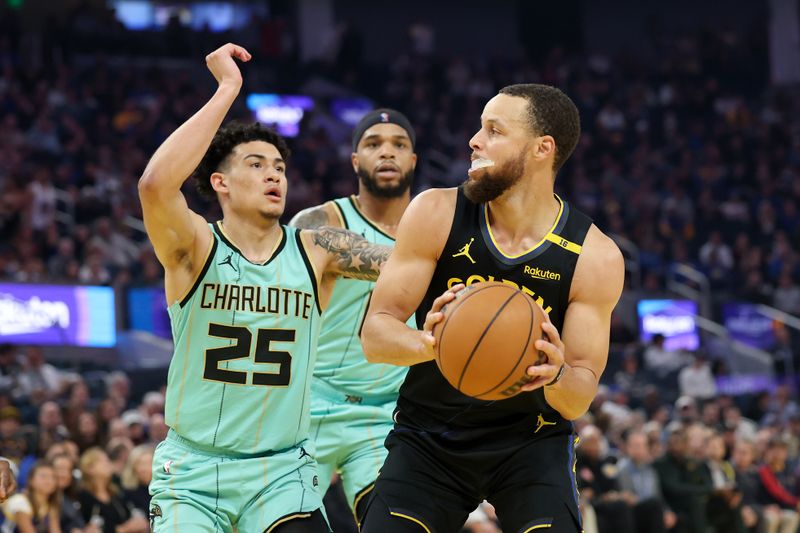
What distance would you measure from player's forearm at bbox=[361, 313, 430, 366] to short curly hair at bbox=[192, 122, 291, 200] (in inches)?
52.9

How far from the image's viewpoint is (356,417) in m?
5.87

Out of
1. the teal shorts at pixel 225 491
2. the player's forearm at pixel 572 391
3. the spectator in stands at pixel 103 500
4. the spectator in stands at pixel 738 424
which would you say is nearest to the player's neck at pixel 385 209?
the teal shorts at pixel 225 491

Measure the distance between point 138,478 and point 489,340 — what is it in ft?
20.3

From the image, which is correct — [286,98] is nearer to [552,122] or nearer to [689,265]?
[689,265]

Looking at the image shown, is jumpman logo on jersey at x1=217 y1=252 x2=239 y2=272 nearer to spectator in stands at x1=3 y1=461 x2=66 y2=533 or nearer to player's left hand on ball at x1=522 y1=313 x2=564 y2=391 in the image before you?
player's left hand on ball at x1=522 y1=313 x2=564 y2=391

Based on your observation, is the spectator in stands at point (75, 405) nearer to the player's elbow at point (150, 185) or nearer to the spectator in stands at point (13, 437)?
the spectator in stands at point (13, 437)

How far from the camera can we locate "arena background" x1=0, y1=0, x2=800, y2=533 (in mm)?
13242

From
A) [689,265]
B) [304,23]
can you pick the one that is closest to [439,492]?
[689,265]

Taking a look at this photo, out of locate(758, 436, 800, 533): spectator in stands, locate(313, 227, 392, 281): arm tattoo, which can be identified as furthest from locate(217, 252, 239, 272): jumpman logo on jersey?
locate(758, 436, 800, 533): spectator in stands

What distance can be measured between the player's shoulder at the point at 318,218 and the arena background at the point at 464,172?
3970 millimetres

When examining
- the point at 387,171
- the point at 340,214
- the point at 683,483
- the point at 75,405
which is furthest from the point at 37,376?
the point at 387,171

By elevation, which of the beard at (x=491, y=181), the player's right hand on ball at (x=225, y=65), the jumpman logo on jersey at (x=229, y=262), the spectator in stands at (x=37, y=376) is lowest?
the spectator in stands at (x=37, y=376)

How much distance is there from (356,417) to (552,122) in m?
2.04

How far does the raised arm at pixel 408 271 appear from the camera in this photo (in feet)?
14.0
